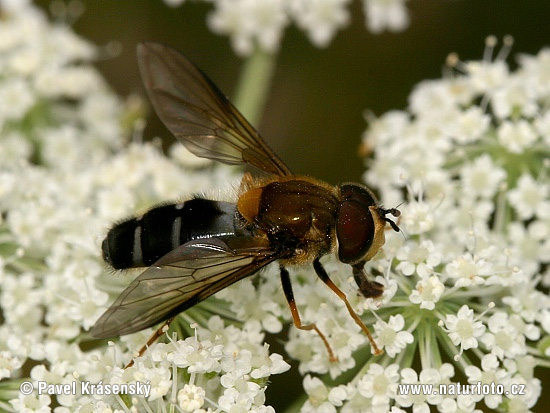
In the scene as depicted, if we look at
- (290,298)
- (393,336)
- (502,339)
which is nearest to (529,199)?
(502,339)

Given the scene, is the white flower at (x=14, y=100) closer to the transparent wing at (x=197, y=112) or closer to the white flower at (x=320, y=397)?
the transparent wing at (x=197, y=112)

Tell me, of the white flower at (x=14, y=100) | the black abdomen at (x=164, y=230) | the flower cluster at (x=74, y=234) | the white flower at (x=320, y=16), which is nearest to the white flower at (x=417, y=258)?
the flower cluster at (x=74, y=234)

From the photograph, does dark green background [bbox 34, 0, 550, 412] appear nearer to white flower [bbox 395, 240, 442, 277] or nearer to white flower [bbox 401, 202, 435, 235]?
white flower [bbox 401, 202, 435, 235]

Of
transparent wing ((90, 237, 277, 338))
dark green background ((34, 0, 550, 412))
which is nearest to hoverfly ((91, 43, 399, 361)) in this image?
transparent wing ((90, 237, 277, 338))

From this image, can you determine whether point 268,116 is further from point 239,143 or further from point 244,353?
point 244,353

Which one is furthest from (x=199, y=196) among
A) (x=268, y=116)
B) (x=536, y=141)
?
(x=268, y=116)

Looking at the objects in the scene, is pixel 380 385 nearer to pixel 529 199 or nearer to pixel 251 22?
pixel 529 199
